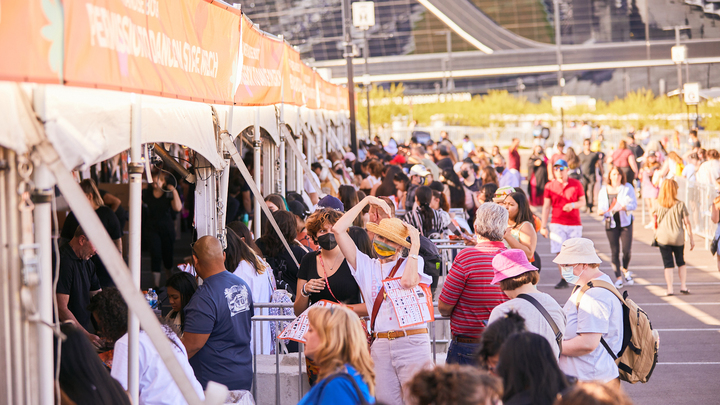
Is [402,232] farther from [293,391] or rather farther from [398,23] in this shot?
[398,23]

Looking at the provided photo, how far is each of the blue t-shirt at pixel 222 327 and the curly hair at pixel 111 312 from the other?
2.40 ft

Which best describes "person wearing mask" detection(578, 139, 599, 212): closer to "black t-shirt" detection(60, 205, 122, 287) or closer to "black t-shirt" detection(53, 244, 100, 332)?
"black t-shirt" detection(60, 205, 122, 287)

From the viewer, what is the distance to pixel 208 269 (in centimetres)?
506

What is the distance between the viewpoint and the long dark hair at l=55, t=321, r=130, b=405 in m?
3.17

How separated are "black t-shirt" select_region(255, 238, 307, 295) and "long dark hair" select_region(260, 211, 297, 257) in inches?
1.6

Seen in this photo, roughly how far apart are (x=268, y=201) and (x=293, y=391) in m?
3.15

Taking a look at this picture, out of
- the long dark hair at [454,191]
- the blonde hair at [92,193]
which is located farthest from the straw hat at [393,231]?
the long dark hair at [454,191]

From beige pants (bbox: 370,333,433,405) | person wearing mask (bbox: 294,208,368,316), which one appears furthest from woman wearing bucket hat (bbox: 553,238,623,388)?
person wearing mask (bbox: 294,208,368,316)

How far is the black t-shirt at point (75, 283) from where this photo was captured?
20.7 feet

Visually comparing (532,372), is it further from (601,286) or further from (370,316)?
(370,316)

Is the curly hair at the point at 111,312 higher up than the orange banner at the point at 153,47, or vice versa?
the orange banner at the point at 153,47

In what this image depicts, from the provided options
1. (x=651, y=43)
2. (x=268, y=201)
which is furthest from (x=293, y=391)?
(x=651, y=43)

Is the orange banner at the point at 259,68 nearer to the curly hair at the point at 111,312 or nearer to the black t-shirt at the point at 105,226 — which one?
the black t-shirt at the point at 105,226

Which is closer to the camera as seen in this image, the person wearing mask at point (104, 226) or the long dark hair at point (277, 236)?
the long dark hair at point (277, 236)
